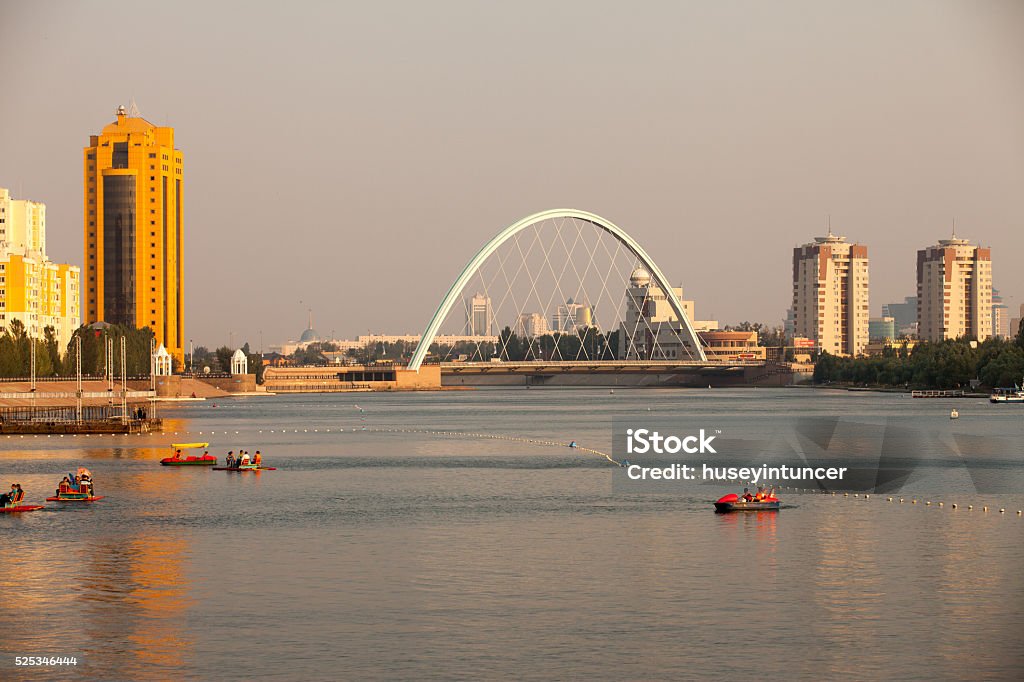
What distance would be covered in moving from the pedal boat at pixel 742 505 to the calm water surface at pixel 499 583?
518mm

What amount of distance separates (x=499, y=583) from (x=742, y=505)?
50.0ft

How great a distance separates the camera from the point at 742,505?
46719 mm

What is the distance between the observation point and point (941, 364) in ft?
600

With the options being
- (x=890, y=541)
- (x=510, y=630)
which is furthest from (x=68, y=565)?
(x=890, y=541)

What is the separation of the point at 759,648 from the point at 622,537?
1439cm

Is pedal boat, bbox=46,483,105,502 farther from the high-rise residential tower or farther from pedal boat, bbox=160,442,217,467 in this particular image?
the high-rise residential tower

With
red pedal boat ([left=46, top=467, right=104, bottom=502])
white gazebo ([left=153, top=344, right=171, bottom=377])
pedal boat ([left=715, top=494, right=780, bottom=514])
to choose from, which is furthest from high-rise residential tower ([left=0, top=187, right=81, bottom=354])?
pedal boat ([left=715, top=494, right=780, bottom=514])

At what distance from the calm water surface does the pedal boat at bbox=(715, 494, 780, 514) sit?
0.52 metres

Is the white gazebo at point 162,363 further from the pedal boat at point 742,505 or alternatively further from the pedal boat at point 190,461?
the pedal boat at point 742,505

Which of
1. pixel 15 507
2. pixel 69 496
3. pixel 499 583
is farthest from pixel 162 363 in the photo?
pixel 499 583

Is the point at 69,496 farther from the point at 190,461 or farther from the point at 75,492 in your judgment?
the point at 190,461

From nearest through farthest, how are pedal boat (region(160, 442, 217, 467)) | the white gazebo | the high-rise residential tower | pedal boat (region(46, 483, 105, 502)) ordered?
pedal boat (region(46, 483, 105, 502))
pedal boat (region(160, 442, 217, 467))
the high-rise residential tower
the white gazebo

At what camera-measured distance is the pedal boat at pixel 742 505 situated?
46750 millimetres

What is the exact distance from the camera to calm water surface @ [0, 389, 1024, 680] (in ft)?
86.0
